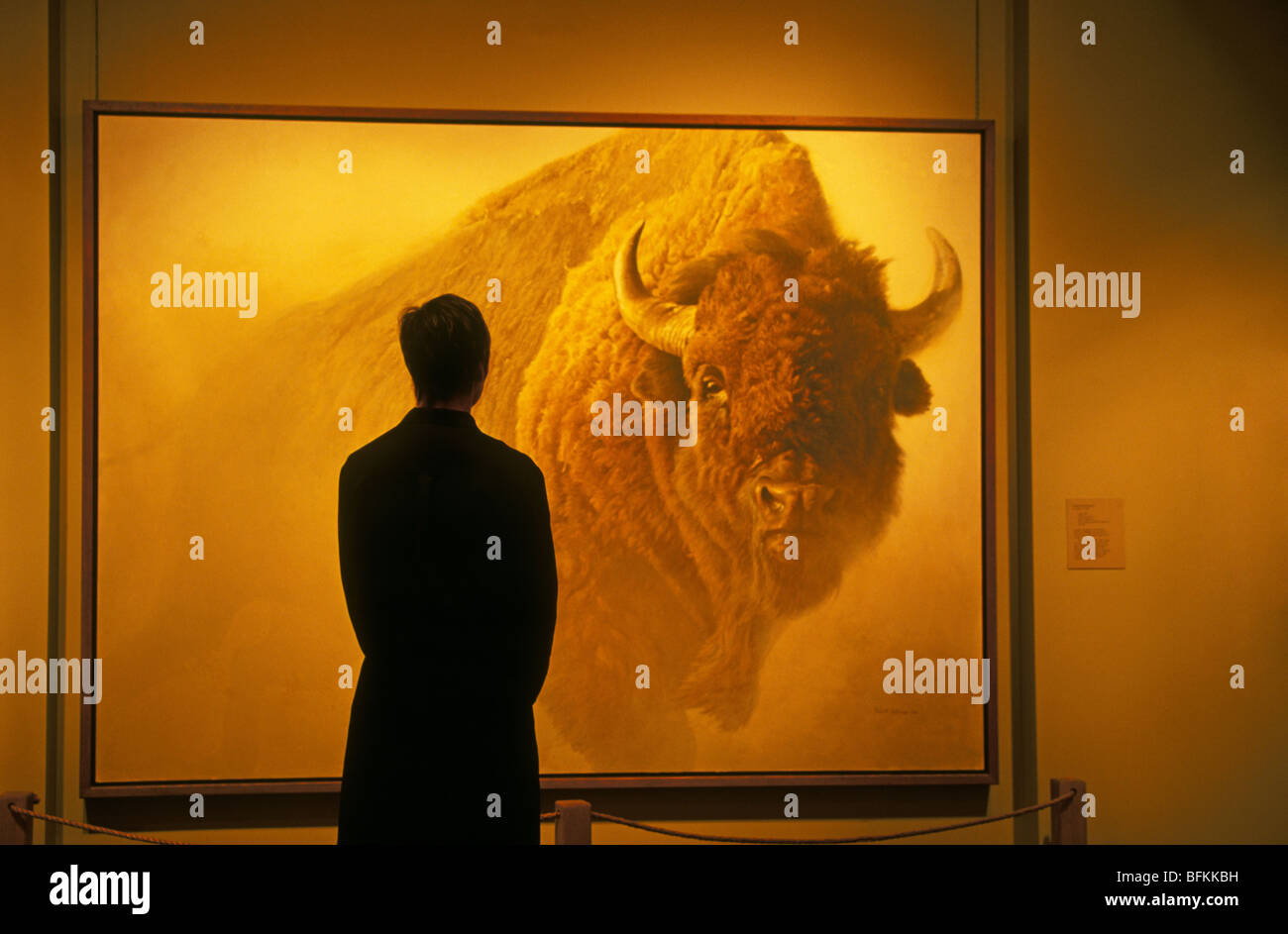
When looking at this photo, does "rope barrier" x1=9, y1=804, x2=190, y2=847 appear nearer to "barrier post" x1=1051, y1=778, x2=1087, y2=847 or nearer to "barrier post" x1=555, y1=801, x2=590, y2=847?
"barrier post" x1=555, y1=801, x2=590, y2=847

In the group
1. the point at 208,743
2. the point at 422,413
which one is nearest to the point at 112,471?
the point at 208,743

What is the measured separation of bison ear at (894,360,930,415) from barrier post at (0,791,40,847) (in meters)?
2.37

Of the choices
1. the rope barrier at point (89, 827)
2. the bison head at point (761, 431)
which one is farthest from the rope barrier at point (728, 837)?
the bison head at point (761, 431)

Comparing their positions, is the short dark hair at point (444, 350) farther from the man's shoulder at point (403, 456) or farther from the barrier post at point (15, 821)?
the barrier post at point (15, 821)

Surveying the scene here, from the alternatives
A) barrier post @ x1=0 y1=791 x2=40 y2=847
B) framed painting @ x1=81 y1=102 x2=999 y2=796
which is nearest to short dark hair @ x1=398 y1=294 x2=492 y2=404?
framed painting @ x1=81 y1=102 x2=999 y2=796

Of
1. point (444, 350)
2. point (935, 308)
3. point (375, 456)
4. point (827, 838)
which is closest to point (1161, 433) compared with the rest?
point (935, 308)

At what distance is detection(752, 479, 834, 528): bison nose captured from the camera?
7.87 ft

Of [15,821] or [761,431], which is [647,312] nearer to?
[761,431]

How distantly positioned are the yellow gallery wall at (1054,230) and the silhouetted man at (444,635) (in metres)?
0.98

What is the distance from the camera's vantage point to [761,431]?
2.39m

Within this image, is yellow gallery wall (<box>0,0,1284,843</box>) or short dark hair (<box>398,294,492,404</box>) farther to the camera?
yellow gallery wall (<box>0,0,1284,843</box>)

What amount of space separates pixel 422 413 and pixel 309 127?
3.99ft

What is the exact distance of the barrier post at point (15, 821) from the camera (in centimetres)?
206

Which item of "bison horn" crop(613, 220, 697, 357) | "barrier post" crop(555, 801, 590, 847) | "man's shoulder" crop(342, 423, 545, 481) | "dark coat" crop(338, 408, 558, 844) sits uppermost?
"bison horn" crop(613, 220, 697, 357)
